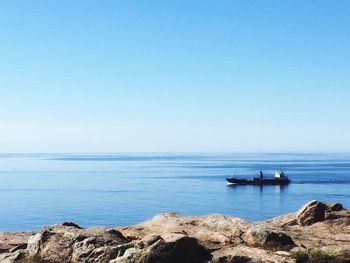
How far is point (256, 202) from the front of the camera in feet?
450

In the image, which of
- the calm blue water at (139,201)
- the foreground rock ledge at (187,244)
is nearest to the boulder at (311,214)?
the foreground rock ledge at (187,244)

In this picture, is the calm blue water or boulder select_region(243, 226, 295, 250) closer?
boulder select_region(243, 226, 295, 250)

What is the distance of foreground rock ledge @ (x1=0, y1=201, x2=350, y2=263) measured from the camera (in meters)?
20.3

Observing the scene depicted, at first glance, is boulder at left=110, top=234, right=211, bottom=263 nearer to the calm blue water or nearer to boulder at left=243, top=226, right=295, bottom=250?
boulder at left=243, top=226, right=295, bottom=250

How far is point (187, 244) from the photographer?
2081 cm

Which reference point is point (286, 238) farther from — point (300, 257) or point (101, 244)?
point (101, 244)

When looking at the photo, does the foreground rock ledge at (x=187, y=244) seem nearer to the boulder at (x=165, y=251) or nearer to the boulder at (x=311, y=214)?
the boulder at (x=165, y=251)

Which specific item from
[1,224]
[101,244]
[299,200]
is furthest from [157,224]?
[299,200]

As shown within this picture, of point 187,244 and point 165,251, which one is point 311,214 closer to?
point 187,244

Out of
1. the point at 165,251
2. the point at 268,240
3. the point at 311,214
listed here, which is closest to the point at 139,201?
the point at 311,214

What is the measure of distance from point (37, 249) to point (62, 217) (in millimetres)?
86476

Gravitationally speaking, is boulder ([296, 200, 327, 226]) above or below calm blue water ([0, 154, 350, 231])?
above

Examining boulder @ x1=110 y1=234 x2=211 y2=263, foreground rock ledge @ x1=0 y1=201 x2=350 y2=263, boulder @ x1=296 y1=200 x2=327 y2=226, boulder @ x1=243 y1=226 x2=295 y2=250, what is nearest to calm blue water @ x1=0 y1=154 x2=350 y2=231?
boulder @ x1=296 y1=200 x2=327 y2=226

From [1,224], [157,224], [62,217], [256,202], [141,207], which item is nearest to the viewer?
[157,224]
